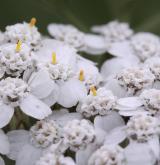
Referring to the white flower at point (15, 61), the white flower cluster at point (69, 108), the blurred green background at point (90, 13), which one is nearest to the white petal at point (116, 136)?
the white flower cluster at point (69, 108)

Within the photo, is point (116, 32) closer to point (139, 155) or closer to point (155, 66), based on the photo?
point (155, 66)

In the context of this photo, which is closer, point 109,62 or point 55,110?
point 55,110

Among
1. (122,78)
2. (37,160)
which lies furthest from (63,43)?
(37,160)

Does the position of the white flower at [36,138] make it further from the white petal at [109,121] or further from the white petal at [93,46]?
the white petal at [93,46]

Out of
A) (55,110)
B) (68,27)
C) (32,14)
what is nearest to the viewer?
(55,110)

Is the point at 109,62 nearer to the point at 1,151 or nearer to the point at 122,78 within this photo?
the point at 122,78

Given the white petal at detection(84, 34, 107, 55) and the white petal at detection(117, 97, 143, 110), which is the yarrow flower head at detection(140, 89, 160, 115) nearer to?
the white petal at detection(117, 97, 143, 110)

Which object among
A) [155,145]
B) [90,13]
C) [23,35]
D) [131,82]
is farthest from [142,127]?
[90,13]
